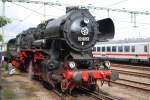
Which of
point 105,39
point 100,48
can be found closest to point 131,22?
point 100,48

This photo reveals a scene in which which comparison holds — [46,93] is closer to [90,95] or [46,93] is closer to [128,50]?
A: [90,95]

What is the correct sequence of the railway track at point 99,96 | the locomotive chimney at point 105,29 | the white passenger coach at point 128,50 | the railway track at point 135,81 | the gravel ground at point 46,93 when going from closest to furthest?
the railway track at point 99,96, the gravel ground at point 46,93, the locomotive chimney at point 105,29, the railway track at point 135,81, the white passenger coach at point 128,50

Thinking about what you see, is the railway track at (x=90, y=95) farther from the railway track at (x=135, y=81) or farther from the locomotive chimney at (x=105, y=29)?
the railway track at (x=135, y=81)

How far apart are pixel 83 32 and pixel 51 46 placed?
1603 millimetres

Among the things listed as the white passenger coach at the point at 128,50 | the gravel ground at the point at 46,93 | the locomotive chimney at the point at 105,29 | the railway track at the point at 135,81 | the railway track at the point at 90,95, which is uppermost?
the locomotive chimney at the point at 105,29

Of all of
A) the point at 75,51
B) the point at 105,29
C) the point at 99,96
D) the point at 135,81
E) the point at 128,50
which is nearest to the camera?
the point at 99,96

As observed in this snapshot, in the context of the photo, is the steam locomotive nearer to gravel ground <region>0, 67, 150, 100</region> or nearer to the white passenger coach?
gravel ground <region>0, 67, 150, 100</region>

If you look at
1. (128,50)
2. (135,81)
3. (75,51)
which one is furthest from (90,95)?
(128,50)

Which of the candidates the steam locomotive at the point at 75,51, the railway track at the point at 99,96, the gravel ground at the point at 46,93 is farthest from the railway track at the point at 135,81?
the steam locomotive at the point at 75,51

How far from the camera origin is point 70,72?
10.1 m

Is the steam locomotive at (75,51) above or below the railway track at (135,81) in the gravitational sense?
above

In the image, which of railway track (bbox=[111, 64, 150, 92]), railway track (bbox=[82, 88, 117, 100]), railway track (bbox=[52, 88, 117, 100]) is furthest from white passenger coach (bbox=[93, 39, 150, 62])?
railway track (bbox=[52, 88, 117, 100])

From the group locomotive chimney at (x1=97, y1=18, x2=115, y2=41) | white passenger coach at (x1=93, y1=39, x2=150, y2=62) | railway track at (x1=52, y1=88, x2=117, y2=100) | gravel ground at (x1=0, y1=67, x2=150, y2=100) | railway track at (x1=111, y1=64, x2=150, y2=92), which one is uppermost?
locomotive chimney at (x1=97, y1=18, x2=115, y2=41)

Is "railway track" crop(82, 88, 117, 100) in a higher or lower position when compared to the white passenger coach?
lower
